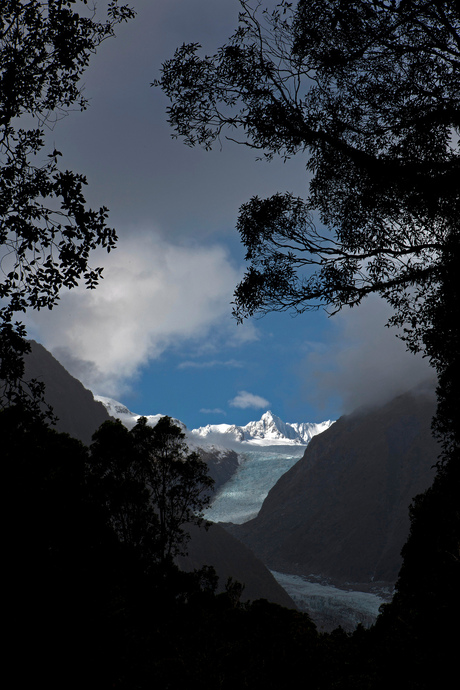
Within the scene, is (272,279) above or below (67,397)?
below

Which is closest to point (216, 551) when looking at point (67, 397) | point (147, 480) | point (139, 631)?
point (67, 397)

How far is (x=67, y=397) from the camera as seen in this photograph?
515ft

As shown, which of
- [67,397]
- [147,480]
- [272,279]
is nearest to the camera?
[272,279]

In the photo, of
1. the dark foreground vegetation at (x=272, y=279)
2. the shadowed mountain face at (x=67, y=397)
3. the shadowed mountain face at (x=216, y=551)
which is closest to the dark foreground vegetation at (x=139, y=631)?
the dark foreground vegetation at (x=272, y=279)

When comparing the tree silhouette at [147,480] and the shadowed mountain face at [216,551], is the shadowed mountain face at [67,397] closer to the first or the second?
the shadowed mountain face at [216,551]

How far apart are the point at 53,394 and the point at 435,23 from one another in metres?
158

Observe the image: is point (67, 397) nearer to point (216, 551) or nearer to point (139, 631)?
point (216, 551)

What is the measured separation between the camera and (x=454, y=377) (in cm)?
1241

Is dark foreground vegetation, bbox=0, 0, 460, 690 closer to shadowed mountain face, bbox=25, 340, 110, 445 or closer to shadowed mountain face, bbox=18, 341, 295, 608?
shadowed mountain face, bbox=18, 341, 295, 608

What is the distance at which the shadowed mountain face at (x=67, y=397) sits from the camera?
490 ft

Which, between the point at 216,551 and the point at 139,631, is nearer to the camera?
the point at 139,631

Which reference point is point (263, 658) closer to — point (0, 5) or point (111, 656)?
point (111, 656)

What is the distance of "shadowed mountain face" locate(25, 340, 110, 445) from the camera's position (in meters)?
150

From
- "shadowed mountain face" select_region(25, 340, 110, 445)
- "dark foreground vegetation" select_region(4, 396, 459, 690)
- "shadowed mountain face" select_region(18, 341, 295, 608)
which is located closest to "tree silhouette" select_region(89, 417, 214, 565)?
"dark foreground vegetation" select_region(4, 396, 459, 690)
